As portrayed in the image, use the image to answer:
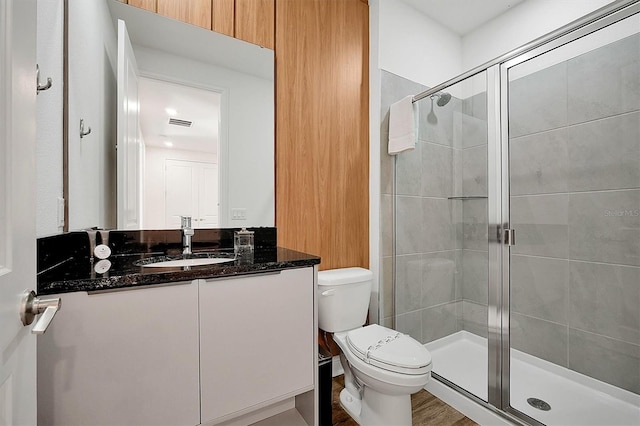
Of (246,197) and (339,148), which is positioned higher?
(339,148)

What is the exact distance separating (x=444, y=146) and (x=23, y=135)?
214 centimetres

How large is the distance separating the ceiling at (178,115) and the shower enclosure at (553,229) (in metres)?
1.41

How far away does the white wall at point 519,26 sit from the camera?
1966 millimetres

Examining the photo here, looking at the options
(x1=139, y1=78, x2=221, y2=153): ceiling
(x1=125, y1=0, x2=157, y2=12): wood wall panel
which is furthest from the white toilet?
(x1=125, y1=0, x2=157, y2=12): wood wall panel

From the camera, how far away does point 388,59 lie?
2.17 metres

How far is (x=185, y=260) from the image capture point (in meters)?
1.47

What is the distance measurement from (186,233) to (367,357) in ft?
3.47

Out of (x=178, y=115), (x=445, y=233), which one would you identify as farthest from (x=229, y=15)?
(x=445, y=233)

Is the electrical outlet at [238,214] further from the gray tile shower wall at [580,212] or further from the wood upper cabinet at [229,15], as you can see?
the gray tile shower wall at [580,212]

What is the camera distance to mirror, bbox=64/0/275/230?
1.31 meters

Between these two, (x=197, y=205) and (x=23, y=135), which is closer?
(x=23, y=135)

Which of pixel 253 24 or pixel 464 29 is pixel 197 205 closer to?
pixel 253 24

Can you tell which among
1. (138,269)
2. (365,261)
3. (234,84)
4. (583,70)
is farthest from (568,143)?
(138,269)

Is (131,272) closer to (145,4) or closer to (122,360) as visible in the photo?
(122,360)
